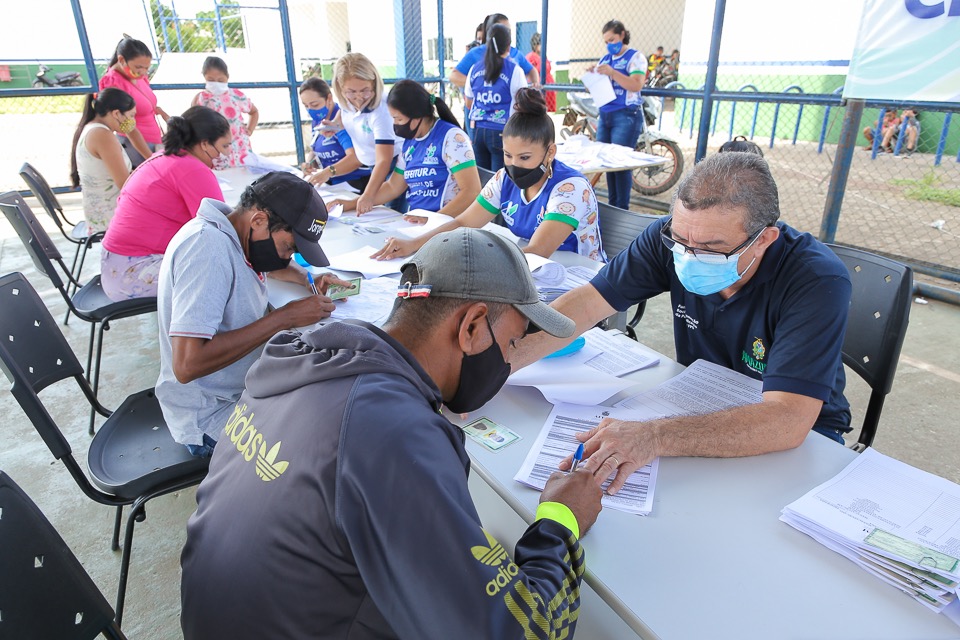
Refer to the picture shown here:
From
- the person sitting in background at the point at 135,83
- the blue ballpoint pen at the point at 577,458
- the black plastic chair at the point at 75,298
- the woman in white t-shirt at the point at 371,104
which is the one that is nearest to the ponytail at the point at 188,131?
the black plastic chair at the point at 75,298

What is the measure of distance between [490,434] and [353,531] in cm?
60

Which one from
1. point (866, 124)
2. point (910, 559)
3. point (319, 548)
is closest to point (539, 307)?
point (319, 548)

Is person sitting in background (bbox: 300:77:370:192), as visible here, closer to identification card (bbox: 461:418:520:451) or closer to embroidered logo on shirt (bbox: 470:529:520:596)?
identification card (bbox: 461:418:520:451)

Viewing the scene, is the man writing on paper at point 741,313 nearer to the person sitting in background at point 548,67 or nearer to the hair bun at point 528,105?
the hair bun at point 528,105

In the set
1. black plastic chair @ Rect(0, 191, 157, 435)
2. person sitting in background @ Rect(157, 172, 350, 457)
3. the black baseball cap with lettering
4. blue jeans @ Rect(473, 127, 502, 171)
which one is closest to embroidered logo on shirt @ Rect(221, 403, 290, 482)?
person sitting in background @ Rect(157, 172, 350, 457)

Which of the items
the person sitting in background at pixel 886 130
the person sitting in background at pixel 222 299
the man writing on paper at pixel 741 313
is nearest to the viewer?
the man writing on paper at pixel 741 313

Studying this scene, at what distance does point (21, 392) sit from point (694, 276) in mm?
1601

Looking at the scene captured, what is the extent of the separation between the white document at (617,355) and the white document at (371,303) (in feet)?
1.96

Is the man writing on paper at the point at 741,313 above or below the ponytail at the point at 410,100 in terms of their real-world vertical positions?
below

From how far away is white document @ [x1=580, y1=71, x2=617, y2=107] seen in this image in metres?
5.02

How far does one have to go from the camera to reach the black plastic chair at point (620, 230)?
2.49m

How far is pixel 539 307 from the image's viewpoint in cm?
104

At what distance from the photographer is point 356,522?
704 mm

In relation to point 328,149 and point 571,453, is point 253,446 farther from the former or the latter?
point 328,149
